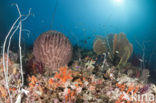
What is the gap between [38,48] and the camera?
14.9 feet

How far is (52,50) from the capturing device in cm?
438

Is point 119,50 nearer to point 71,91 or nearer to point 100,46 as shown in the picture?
point 100,46

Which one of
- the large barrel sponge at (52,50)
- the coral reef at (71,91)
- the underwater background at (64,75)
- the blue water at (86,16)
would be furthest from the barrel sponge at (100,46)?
the coral reef at (71,91)

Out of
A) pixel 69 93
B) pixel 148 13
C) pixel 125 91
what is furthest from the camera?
pixel 148 13

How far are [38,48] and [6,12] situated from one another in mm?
19527

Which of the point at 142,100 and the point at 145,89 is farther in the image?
the point at 145,89

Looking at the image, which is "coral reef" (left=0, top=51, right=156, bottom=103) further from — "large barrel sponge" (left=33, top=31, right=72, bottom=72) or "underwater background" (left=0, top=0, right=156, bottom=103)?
"large barrel sponge" (left=33, top=31, right=72, bottom=72)

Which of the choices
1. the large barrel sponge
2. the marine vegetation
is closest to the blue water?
the marine vegetation

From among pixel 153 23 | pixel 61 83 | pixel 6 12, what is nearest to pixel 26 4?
pixel 6 12

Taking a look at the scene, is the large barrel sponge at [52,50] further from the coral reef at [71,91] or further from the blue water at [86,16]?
the blue water at [86,16]

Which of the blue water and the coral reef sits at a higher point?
the blue water

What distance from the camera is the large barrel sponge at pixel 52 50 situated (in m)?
4.38

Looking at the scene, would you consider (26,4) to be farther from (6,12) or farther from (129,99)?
(129,99)

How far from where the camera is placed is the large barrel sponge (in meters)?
4.38
